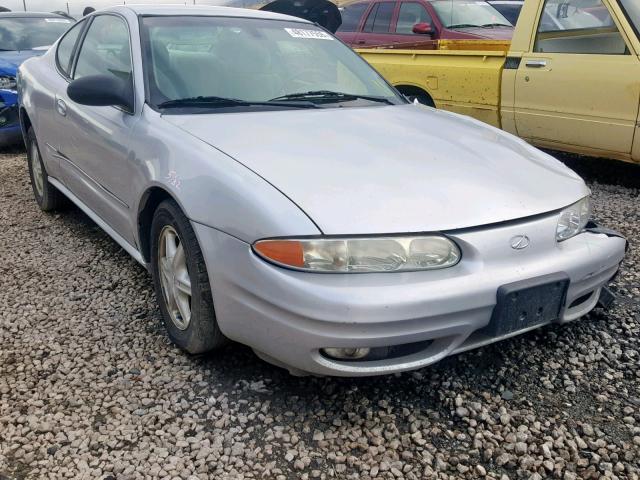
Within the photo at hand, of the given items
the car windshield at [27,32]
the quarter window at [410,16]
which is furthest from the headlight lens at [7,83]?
the quarter window at [410,16]

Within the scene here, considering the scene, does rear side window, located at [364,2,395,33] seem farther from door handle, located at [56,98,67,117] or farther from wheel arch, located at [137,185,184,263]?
wheel arch, located at [137,185,184,263]

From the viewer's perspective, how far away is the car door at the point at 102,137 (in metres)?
3.04

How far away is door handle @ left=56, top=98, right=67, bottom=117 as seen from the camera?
148 inches

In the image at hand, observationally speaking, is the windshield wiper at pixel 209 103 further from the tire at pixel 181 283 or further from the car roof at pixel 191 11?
the car roof at pixel 191 11

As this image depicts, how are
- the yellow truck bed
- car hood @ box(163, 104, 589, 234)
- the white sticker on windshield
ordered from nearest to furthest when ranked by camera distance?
car hood @ box(163, 104, 589, 234), the white sticker on windshield, the yellow truck bed

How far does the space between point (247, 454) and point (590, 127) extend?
4.09 m

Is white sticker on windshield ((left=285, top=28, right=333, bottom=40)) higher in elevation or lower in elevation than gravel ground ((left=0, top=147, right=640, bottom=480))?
higher

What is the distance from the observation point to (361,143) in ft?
8.75

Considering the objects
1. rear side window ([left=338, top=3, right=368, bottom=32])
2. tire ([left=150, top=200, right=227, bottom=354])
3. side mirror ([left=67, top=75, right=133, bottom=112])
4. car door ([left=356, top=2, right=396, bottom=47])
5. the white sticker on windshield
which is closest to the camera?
tire ([left=150, top=200, right=227, bottom=354])

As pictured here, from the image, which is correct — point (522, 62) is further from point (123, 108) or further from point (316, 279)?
point (316, 279)

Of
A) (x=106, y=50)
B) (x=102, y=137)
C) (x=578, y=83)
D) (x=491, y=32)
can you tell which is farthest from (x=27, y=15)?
(x=578, y=83)

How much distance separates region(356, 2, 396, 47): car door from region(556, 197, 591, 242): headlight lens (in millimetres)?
6600

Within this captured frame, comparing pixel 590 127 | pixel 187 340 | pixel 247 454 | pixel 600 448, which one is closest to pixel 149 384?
pixel 187 340

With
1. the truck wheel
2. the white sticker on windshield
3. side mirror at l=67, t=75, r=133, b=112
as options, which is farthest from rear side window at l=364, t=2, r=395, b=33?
side mirror at l=67, t=75, r=133, b=112
